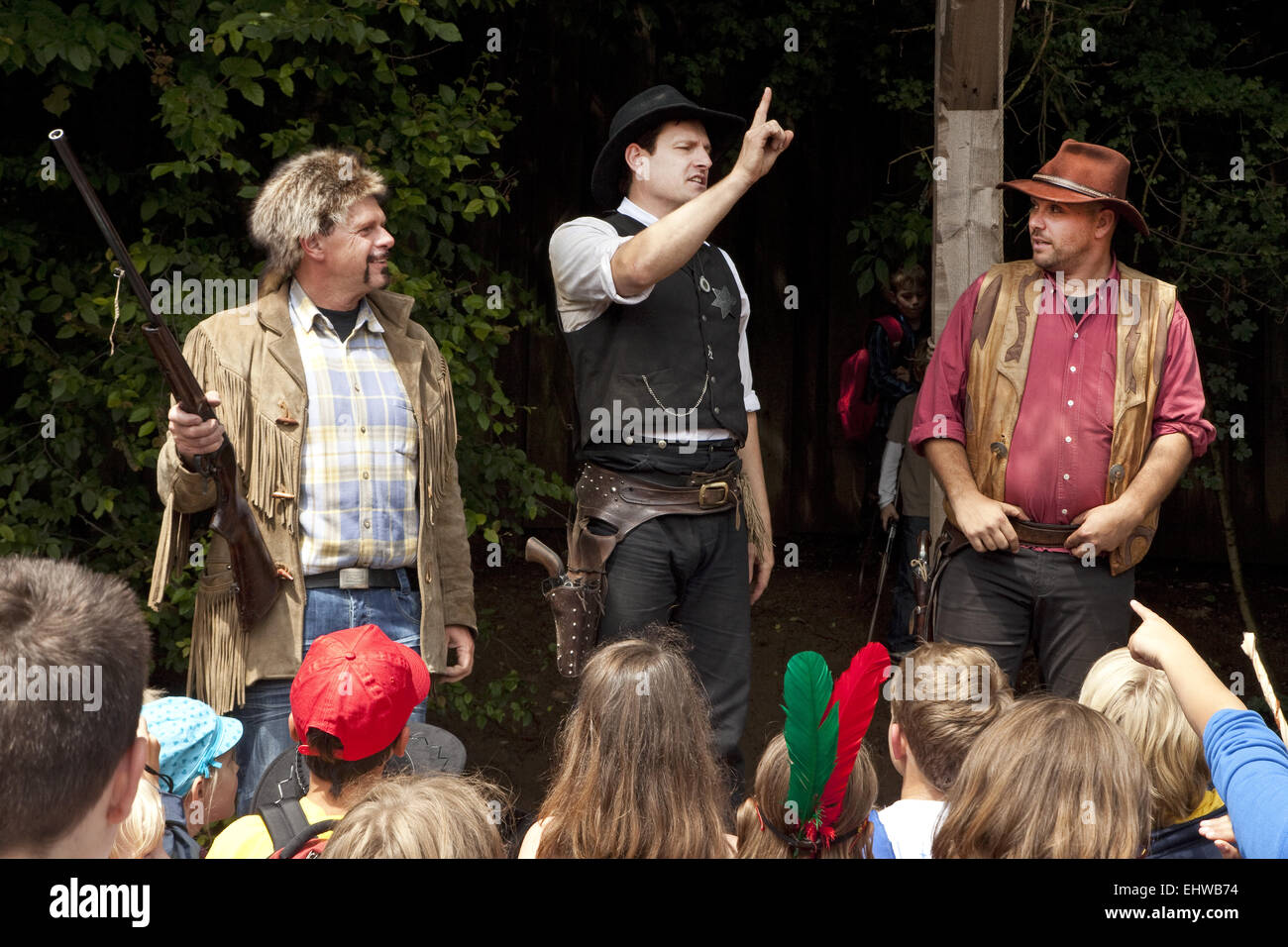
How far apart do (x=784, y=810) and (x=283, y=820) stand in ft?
2.80

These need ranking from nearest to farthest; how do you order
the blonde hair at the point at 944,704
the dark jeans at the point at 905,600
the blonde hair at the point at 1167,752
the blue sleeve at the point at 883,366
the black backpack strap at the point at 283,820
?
the black backpack strap at the point at 283,820
the blonde hair at the point at 1167,752
the blonde hair at the point at 944,704
the dark jeans at the point at 905,600
the blue sleeve at the point at 883,366

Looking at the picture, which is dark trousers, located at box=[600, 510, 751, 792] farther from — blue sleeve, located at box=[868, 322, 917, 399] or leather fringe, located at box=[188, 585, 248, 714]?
blue sleeve, located at box=[868, 322, 917, 399]

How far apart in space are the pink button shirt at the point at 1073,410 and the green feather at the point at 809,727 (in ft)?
5.95

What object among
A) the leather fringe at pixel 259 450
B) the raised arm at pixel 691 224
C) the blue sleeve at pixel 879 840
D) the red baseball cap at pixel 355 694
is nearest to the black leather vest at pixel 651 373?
the raised arm at pixel 691 224

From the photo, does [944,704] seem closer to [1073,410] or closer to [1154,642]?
[1154,642]

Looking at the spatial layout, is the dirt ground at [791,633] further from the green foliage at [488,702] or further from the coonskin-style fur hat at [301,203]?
the coonskin-style fur hat at [301,203]

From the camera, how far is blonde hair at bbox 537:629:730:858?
2.28 metres

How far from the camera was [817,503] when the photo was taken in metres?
7.77

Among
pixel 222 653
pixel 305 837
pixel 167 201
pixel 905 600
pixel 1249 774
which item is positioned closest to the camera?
pixel 1249 774

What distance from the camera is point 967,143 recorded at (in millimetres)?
4047

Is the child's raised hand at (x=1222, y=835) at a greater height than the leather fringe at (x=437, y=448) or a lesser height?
lesser

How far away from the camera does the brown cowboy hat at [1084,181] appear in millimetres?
3838

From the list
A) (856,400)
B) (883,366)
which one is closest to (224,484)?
(883,366)

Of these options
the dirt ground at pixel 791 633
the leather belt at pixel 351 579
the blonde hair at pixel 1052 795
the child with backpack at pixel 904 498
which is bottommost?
the dirt ground at pixel 791 633
